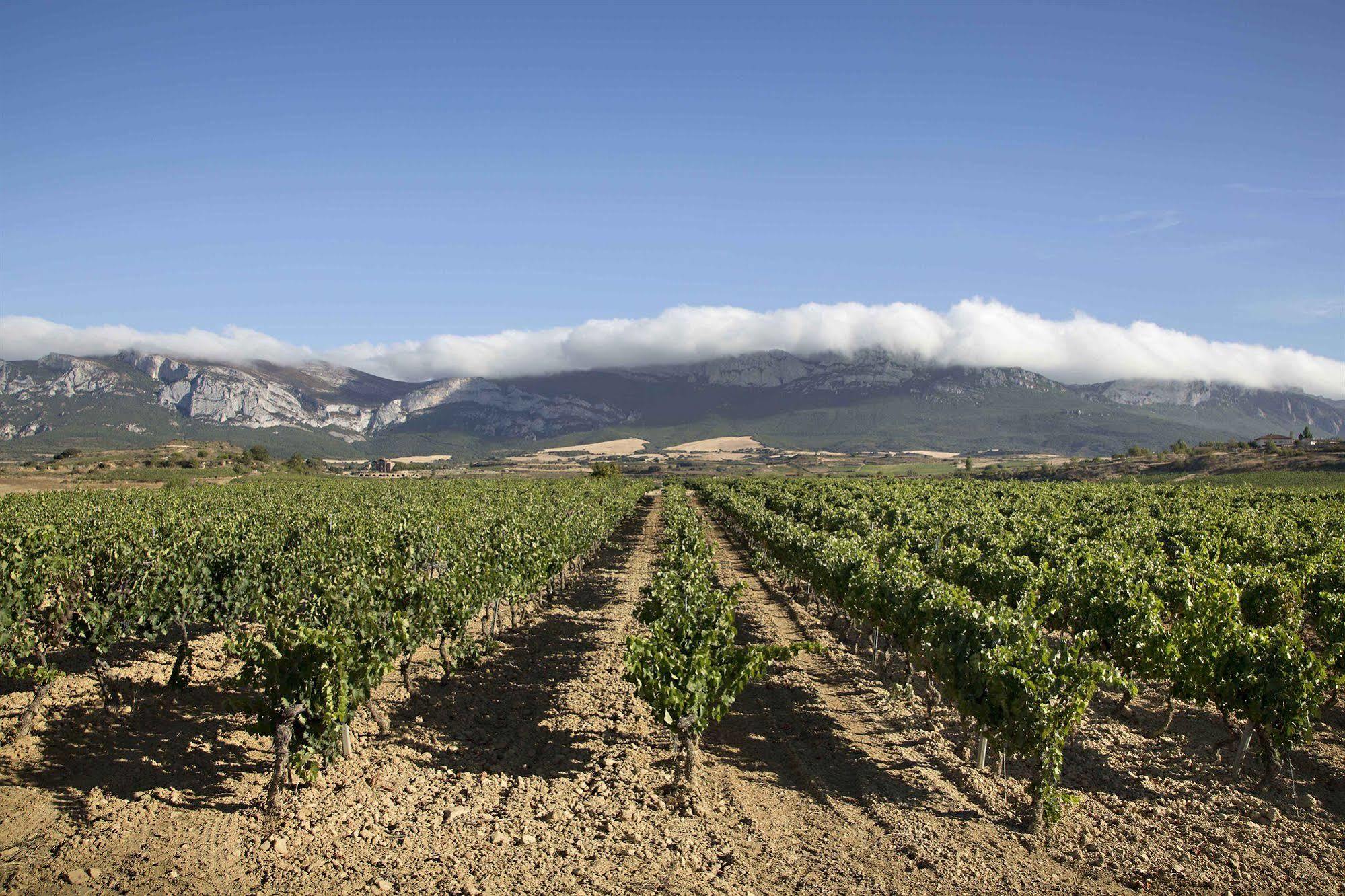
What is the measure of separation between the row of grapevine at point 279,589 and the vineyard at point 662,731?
0.11 metres

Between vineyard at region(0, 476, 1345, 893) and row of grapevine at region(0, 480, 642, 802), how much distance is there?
0.36ft

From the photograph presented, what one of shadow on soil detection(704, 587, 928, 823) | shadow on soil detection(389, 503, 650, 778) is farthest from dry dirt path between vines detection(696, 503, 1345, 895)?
shadow on soil detection(389, 503, 650, 778)

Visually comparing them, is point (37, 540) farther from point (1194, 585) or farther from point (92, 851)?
point (1194, 585)

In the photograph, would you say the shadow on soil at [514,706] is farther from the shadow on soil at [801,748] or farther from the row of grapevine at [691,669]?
the shadow on soil at [801,748]

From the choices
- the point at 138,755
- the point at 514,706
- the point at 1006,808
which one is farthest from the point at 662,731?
the point at 138,755

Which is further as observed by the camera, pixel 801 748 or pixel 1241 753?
pixel 801 748

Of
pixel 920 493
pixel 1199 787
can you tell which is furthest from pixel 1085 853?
pixel 920 493

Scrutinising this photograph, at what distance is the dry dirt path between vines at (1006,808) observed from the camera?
34.0 ft

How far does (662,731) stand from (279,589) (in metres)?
13.3

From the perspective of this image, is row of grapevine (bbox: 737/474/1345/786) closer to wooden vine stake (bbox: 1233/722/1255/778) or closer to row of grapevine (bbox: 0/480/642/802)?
wooden vine stake (bbox: 1233/722/1255/778)

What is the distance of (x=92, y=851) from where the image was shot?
33.8 ft

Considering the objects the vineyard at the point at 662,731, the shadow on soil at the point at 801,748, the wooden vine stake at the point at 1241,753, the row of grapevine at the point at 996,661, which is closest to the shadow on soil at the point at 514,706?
the vineyard at the point at 662,731

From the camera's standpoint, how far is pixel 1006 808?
12297 mm

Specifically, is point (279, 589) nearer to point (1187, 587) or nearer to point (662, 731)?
point (662, 731)
